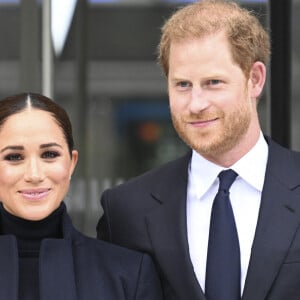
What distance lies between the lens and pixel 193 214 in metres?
2.55

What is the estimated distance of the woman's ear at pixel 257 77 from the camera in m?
2.56

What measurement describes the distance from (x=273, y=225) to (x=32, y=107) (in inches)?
28.3

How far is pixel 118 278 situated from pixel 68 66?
3617 millimetres

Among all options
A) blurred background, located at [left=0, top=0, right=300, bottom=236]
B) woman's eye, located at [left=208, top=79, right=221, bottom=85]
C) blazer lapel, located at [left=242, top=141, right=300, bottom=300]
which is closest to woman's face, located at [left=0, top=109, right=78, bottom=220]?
woman's eye, located at [left=208, top=79, right=221, bottom=85]

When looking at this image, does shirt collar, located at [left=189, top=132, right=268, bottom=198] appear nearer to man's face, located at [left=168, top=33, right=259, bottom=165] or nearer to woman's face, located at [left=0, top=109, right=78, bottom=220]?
man's face, located at [left=168, top=33, right=259, bottom=165]

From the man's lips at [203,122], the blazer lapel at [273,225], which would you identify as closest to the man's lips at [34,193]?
the man's lips at [203,122]

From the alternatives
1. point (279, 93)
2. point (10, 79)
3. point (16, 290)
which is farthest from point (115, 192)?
point (10, 79)

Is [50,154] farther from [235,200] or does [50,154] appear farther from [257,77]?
[257,77]

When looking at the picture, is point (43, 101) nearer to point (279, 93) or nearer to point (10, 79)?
point (279, 93)

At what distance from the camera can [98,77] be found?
617 centimetres

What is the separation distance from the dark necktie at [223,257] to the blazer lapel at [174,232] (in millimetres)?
44

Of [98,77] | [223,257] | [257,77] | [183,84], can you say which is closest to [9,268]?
[223,257]

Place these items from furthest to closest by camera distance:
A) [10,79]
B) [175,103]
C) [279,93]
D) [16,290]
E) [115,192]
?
1. [10,79]
2. [279,93]
3. [115,192]
4. [175,103]
5. [16,290]

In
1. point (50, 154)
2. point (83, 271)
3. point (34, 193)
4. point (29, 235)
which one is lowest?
point (83, 271)
